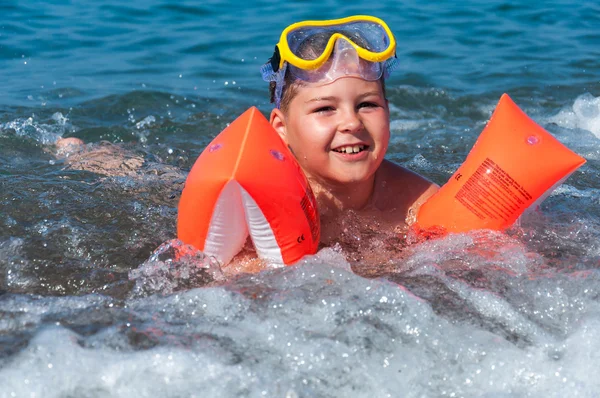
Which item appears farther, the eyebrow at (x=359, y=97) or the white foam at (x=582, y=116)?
the white foam at (x=582, y=116)

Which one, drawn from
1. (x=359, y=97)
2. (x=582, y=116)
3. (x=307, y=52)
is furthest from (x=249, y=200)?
(x=582, y=116)

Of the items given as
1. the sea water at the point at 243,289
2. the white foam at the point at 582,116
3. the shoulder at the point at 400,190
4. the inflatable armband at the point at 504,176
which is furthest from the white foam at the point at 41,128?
the white foam at the point at 582,116

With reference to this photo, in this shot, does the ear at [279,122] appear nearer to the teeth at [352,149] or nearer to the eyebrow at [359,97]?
the eyebrow at [359,97]

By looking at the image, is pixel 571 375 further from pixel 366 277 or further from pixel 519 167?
pixel 519 167

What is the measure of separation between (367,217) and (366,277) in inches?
36.4

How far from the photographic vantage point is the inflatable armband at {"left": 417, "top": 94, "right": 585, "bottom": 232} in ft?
14.3

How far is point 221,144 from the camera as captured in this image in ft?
13.0

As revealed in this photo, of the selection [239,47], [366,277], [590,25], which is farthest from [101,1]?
[366,277]

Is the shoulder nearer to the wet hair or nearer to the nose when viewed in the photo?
the wet hair

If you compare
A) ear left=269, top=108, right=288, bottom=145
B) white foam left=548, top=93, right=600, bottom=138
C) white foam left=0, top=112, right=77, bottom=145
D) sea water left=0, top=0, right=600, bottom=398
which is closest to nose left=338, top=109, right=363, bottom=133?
ear left=269, top=108, right=288, bottom=145

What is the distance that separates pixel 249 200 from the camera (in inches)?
149

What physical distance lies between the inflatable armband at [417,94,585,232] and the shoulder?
380 mm

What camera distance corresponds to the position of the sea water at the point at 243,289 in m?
3.15

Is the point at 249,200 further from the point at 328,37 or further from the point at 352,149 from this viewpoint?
the point at 328,37
